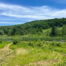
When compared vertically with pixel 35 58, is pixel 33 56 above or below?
below

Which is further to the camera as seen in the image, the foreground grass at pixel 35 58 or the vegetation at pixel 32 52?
the vegetation at pixel 32 52

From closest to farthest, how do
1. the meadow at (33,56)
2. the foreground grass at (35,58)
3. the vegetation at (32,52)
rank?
the foreground grass at (35,58) < the meadow at (33,56) < the vegetation at (32,52)

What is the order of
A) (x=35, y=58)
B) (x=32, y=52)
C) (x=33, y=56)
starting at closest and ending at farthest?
(x=35, y=58), (x=33, y=56), (x=32, y=52)

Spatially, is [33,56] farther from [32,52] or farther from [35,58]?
[32,52]

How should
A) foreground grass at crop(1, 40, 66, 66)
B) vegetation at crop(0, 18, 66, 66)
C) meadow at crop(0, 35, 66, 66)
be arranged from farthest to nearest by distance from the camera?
vegetation at crop(0, 18, 66, 66) → meadow at crop(0, 35, 66, 66) → foreground grass at crop(1, 40, 66, 66)

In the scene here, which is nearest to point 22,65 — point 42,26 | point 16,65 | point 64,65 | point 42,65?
point 16,65

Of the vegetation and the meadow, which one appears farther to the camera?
the vegetation

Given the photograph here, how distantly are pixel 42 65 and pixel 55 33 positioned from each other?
122 m

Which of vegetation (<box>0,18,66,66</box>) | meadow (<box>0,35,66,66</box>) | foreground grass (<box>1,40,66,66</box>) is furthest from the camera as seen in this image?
vegetation (<box>0,18,66,66</box>)

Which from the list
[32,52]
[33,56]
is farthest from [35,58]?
[32,52]

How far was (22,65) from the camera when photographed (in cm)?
1962

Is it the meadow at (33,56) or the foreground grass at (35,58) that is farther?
the meadow at (33,56)

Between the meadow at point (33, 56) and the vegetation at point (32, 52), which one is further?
the vegetation at point (32, 52)

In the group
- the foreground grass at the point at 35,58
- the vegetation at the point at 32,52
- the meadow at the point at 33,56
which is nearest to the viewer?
the foreground grass at the point at 35,58
